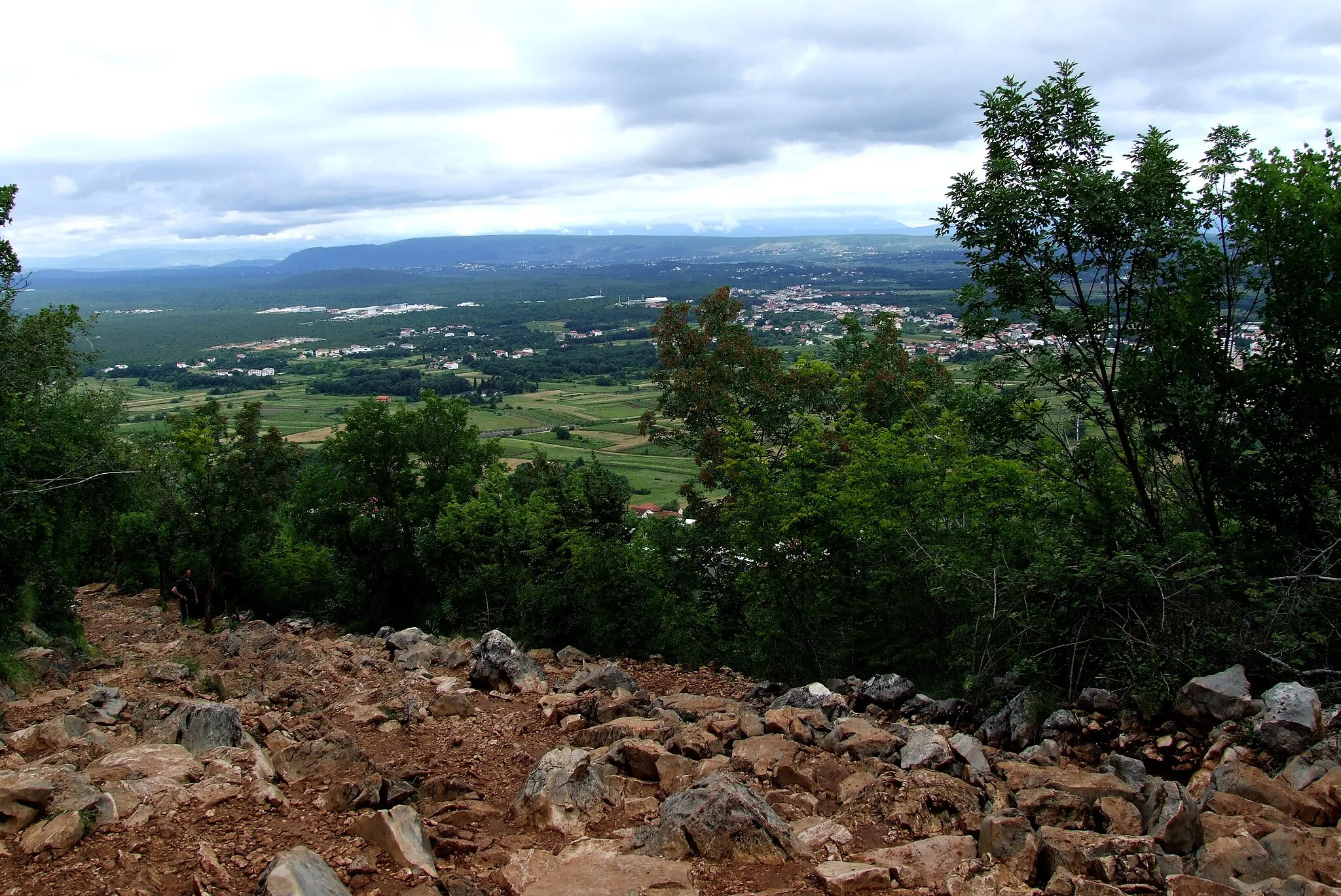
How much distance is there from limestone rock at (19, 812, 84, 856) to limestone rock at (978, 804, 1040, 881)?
23.5 feet

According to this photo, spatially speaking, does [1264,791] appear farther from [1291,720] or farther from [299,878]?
[299,878]

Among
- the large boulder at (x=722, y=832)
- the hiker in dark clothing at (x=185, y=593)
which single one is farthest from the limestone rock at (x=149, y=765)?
the hiker in dark clothing at (x=185, y=593)

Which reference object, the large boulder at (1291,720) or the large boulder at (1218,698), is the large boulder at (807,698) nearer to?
the large boulder at (1218,698)

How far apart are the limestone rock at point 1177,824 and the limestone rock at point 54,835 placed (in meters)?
8.40

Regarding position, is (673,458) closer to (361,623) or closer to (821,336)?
(821,336)

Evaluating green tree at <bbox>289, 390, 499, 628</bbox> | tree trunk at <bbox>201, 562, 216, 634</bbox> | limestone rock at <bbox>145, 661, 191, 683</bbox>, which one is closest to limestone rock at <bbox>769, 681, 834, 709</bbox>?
limestone rock at <bbox>145, 661, 191, 683</bbox>

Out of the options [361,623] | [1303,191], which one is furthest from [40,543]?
[1303,191]

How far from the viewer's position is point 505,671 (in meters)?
12.6

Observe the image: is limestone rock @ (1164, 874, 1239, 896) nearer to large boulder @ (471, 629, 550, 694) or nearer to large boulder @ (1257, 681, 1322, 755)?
large boulder @ (1257, 681, 1322, 755)

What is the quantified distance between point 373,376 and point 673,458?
61249 millimetres

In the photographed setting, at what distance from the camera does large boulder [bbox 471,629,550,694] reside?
1242 cm

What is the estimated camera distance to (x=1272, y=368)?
9477 millimetres

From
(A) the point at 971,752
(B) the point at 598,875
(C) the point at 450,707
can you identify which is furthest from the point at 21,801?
(A) the point at 971,752

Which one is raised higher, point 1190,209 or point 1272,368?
point 1190,209
